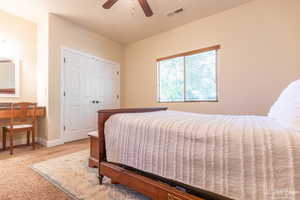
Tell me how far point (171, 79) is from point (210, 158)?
9.96 ft

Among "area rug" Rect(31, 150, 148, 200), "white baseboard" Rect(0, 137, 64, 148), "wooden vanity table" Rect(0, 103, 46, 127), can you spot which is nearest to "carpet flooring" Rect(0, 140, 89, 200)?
"area rug" Rect(31, 150, 148, 200)

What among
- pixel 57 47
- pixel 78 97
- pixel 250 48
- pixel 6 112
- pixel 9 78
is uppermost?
pixel 57 47

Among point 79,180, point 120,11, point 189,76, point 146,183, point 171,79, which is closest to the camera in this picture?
point 146,183

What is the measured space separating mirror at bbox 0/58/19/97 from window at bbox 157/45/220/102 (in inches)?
126

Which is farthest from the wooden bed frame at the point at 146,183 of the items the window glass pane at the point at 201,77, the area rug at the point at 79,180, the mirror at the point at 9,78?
the mirror at the point at 9,78

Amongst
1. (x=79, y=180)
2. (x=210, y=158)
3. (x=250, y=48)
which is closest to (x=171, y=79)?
(x=250, y=48)

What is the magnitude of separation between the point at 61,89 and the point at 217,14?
3673 mm

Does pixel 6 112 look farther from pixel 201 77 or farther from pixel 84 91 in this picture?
pixel 201 77

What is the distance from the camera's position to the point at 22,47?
3.11 m

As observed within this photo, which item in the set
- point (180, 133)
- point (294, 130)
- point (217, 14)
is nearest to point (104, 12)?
point (217, 14)

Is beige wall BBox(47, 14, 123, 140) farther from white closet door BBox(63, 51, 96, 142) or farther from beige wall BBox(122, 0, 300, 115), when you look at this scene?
beige wall BBox(122, 0, 300, 115)

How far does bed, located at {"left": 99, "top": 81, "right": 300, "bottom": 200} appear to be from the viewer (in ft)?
2.17

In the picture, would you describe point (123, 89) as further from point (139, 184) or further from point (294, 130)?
point (294, 130)

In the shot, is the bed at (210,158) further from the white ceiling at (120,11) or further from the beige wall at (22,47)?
the beige wall at (22,47)
